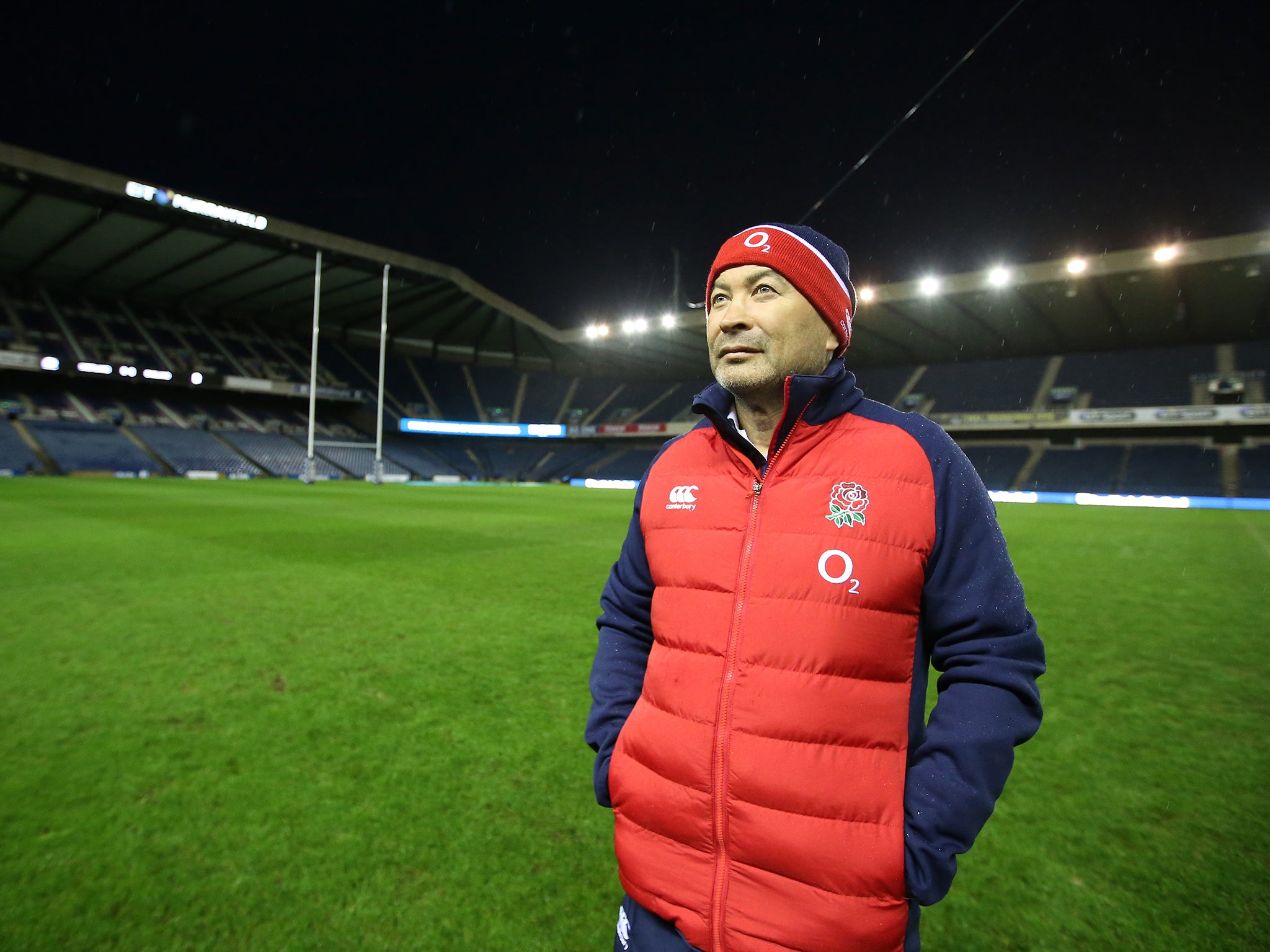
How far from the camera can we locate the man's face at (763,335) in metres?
1.40

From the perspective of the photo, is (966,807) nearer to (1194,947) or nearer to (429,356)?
(1194,947)

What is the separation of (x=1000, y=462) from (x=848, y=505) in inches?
1761

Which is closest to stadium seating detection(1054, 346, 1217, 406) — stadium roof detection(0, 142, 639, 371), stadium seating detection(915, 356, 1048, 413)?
stadium seating detection(915, 356, 1048, 413)

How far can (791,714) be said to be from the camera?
1214 mm

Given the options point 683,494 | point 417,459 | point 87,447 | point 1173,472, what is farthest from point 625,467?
point 683,494

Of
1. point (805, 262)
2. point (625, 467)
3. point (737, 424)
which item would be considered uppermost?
point (805, 262)

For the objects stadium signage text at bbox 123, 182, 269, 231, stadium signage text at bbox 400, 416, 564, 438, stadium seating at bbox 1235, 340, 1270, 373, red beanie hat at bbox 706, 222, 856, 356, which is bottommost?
red beanie hat at bbox 706, 222, 856, 356

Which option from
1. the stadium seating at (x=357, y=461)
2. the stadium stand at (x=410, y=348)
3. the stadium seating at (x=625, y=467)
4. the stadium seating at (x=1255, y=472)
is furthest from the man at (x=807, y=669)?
the stadium seating at (x=625, y=467)

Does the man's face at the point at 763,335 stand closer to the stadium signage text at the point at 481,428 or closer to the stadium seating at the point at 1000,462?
the stadium seating at the point at 1000,462

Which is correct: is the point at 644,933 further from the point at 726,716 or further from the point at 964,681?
the point at 964,681

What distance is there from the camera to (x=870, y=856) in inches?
44.7

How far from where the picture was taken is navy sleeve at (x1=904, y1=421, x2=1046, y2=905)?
1117 mm

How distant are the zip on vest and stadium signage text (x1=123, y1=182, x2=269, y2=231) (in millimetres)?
33453

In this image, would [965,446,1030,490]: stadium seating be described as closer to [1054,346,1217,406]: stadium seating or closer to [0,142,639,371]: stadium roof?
[1054,346,1217,406]: stadium seating
